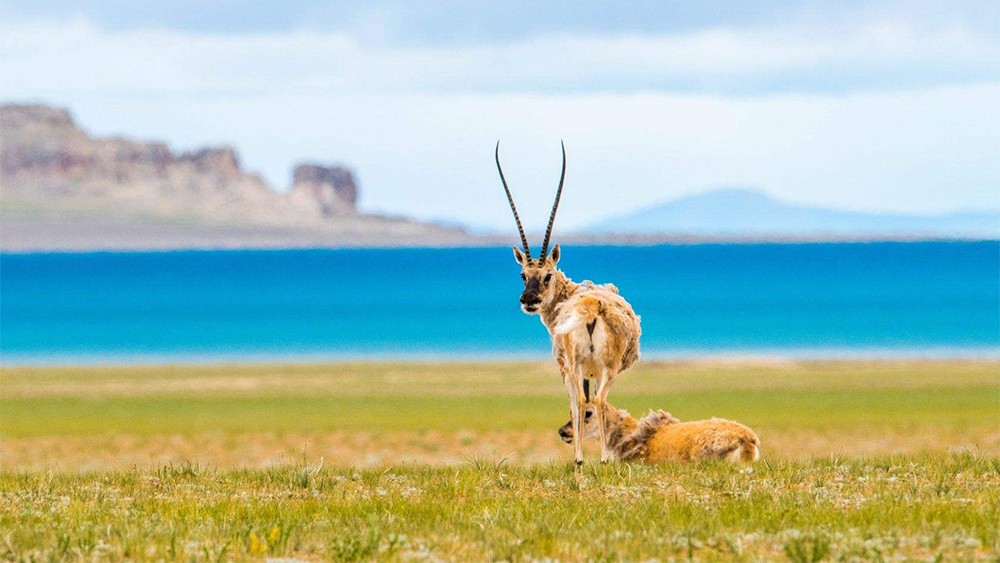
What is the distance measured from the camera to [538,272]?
596 inches

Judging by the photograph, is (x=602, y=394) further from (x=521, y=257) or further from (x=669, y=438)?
(x=669, y=438)

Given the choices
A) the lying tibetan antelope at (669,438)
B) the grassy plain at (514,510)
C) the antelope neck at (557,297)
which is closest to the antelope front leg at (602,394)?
the lying tibetan antelope at (669,438)

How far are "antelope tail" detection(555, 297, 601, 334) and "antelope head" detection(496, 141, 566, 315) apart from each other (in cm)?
58

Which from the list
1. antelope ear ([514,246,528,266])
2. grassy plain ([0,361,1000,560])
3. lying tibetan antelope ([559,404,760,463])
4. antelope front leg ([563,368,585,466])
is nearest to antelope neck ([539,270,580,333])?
antelope ear ([514,246,528,266])

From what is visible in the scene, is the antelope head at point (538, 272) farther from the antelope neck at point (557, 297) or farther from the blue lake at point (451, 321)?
the blue lake at point (451, 321)

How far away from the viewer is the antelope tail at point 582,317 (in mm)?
14266

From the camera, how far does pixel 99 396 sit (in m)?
49.8

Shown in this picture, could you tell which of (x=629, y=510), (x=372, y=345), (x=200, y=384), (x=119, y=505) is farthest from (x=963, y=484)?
(x=372, y=345)

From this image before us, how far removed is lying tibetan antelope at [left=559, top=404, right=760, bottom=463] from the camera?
1597 cm

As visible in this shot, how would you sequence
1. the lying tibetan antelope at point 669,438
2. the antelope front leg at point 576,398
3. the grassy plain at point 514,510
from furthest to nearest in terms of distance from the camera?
the lying tibetan antelope at point 669,438 < the antelope front leg at point 576,398 < the grassy plain at point 514,510

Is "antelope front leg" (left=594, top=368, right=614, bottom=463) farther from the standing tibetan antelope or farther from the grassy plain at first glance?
the grassy plain

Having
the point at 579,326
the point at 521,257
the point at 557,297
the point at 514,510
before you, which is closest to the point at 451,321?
the point at 557,297

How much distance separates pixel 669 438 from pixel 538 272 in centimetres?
265

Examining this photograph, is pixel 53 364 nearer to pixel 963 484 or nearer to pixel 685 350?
pixel 685 350
